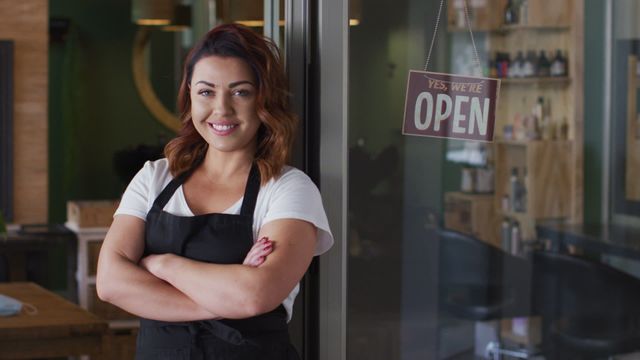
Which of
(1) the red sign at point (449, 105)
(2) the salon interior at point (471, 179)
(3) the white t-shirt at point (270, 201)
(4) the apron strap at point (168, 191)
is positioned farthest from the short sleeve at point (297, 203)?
(1) the red sign at point (449, 105)

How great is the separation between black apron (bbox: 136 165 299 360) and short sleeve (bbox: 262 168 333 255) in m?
0.06

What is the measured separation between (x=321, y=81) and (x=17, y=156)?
5399mm

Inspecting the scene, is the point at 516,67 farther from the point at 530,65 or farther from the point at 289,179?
the point at 289,179

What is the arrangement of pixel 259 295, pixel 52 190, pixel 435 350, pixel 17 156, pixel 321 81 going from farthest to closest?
pixel 52 190, pixel 17 156, pixel 435 350, pixel 321 81, pixel 259 295

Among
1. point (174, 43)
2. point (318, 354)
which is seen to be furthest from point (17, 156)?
point (318, 354)

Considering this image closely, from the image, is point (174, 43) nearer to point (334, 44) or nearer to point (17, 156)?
point (17, 156)

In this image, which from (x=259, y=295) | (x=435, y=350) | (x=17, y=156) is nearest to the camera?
(x=259, y=295)

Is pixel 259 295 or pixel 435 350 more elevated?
pixel 259 295

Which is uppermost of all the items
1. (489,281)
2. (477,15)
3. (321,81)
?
(477,15)

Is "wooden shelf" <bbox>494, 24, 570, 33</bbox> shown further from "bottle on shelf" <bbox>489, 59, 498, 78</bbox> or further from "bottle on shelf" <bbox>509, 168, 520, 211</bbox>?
"bottle on shelf" <bbox>509, 168, 520, 211</bbox>

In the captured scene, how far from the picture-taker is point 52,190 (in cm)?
838

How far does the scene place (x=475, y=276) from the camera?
277cm

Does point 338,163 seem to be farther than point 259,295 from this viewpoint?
Yes

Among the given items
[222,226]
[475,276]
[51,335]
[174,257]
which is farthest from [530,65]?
[51,335]
